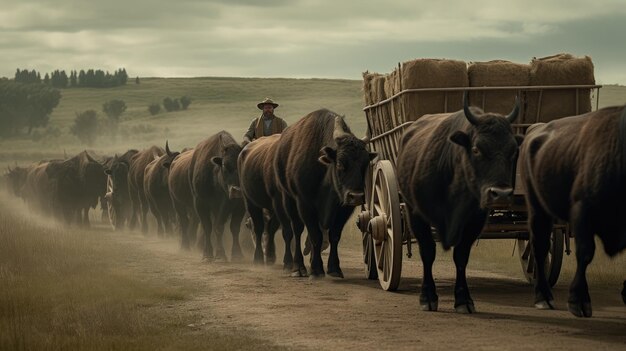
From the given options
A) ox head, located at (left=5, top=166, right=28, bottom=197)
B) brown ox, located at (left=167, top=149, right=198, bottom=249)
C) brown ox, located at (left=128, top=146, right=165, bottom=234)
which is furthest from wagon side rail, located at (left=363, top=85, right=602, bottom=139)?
ox head, located at (left=5, top=166, right=28, bottom=197)

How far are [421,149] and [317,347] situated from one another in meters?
3.14

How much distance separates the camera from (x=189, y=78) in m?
162

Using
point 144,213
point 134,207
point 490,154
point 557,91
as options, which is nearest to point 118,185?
point 134,207

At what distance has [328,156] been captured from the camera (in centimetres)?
1356

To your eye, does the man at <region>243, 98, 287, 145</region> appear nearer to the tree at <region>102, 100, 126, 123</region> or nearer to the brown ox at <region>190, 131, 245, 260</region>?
the brown ox at <region>190, 131, 245, 260</region>

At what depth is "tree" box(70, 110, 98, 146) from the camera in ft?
374

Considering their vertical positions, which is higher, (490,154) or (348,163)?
(490,154)

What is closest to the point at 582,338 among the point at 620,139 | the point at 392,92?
the point at 620,139

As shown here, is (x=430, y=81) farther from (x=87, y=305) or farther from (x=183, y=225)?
(x=183, y=225)

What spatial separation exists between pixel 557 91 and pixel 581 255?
10.2ft

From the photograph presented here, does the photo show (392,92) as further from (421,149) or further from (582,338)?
(582,338)

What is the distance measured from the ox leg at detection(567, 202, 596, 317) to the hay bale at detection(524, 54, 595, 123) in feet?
9.23

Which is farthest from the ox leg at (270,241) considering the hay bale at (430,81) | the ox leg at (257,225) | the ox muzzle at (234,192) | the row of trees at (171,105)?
the row of trees at (171,105)

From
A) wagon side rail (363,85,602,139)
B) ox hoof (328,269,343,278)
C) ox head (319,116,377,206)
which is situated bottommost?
ox hoof (328,269,343,278)
